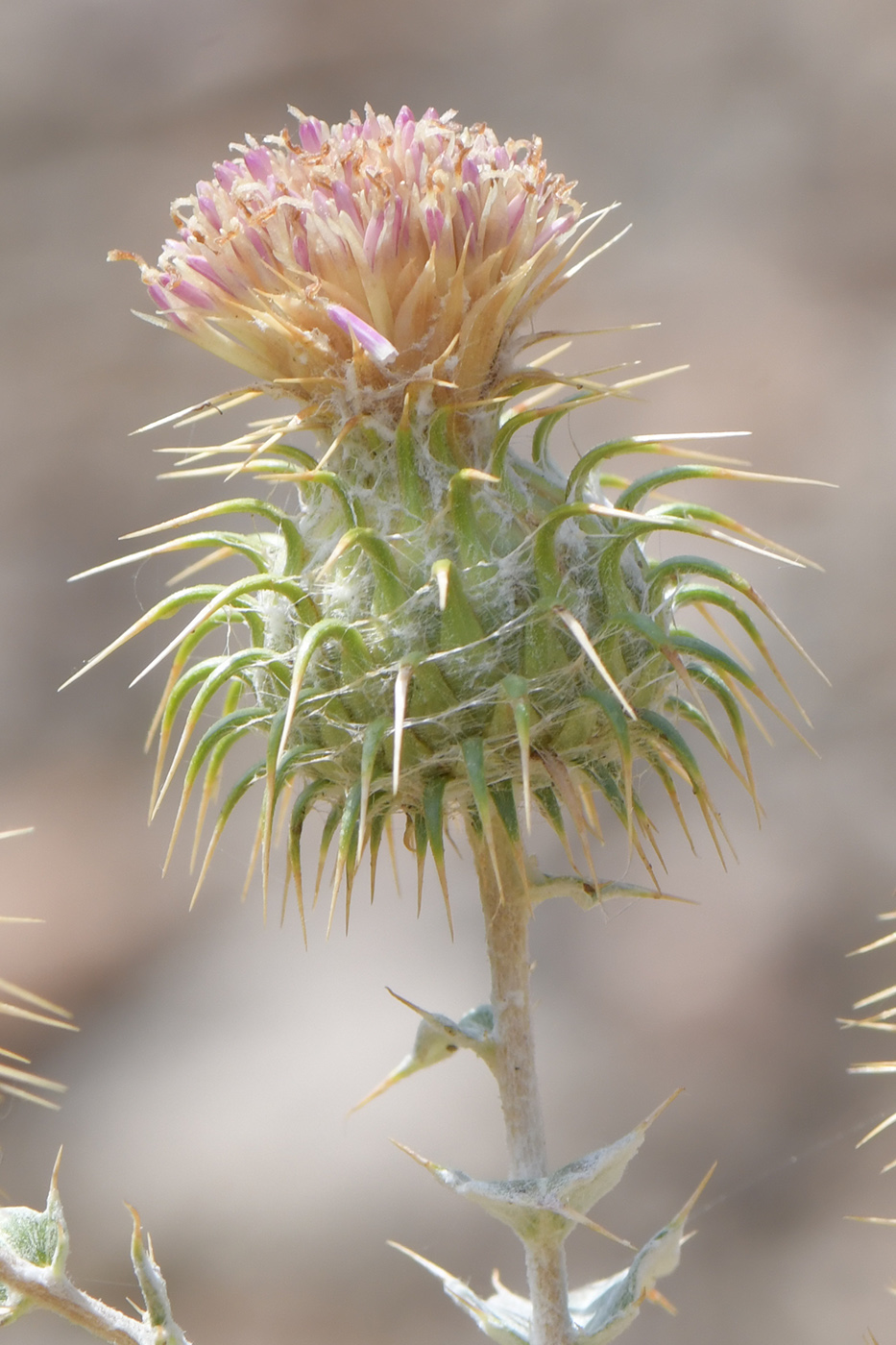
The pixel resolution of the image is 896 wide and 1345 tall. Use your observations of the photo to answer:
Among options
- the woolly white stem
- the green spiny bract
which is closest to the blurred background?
the woolly white stem

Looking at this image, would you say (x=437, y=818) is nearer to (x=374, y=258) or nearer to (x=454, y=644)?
(x=454, y=644)

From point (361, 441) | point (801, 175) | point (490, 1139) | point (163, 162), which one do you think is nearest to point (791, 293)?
point (801, 175)

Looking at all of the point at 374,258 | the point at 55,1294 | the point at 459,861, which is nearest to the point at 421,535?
the point at 374,258

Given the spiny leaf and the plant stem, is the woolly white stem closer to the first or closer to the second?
the plant stem

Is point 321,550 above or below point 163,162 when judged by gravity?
below

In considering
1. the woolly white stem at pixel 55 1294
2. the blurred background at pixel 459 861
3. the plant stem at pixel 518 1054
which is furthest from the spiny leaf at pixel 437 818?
the blurred background at pixel 459 861

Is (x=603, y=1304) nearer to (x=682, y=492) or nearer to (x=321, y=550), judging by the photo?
(x=321, y=550)

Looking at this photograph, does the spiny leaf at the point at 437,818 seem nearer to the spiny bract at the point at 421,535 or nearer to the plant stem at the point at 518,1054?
the spiny bract at the point at 421,535
